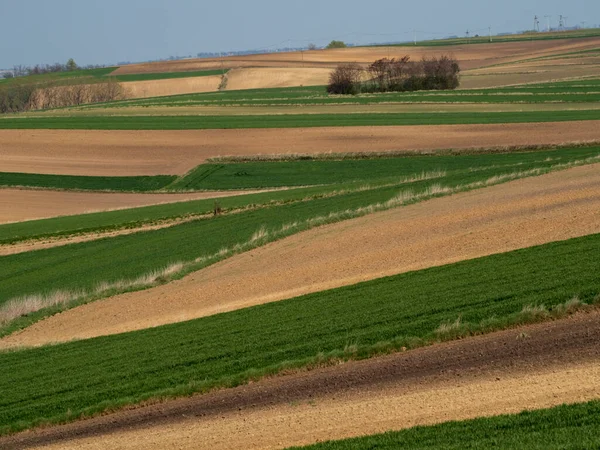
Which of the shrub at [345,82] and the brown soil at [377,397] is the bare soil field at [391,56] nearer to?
the shrub at [345,82]

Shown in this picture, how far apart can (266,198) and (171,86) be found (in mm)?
115638

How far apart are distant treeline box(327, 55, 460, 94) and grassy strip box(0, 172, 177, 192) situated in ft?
194

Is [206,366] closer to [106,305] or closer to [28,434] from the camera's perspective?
[28,434]

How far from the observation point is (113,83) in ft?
514

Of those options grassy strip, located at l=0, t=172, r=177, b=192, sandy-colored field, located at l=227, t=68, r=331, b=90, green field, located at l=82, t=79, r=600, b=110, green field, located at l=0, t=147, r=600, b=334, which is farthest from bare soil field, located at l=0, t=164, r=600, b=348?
sandy-colored field, located at l=227, t=68, r=331, b=90

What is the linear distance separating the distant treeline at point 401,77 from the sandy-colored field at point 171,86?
128ft

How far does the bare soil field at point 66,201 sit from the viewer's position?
50.7m

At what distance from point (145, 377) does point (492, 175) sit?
2617cm

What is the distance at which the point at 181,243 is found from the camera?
3556cm

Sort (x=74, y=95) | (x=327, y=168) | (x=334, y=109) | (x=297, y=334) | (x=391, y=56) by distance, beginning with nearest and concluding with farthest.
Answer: (x=297, y=334) < (x=327, y=168) < (x=334, y=109) < (x=74, y=95) < (x=391, y=56)

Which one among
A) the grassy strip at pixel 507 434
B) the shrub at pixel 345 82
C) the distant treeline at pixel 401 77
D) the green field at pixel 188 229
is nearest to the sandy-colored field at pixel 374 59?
the distant treeline at pixel 401 77

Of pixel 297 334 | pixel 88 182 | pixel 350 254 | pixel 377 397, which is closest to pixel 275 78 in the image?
pixel 88 182

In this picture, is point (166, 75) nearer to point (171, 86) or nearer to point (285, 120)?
point (171, 86)

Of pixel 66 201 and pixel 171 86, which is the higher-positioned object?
pixel 171 86
